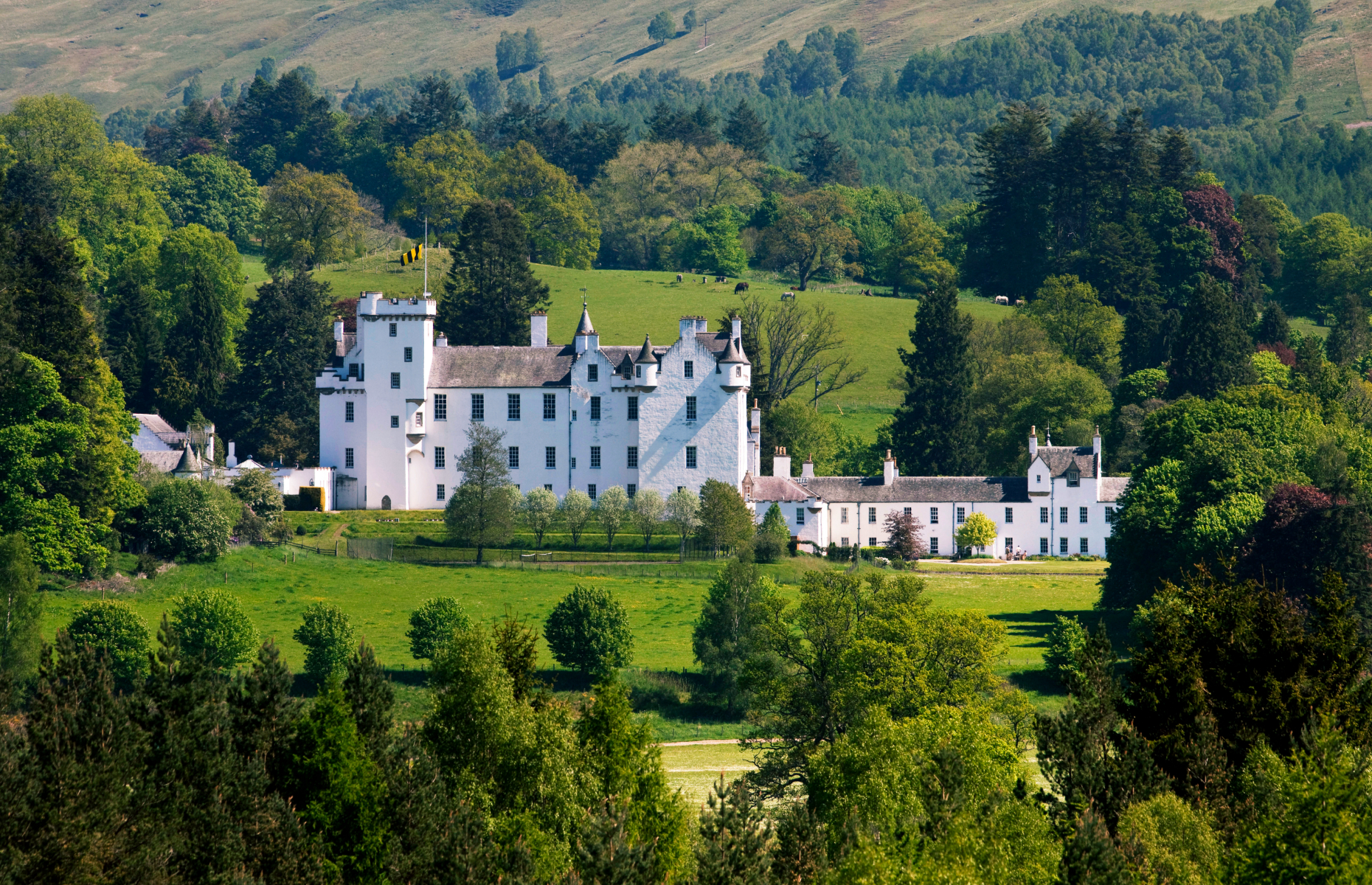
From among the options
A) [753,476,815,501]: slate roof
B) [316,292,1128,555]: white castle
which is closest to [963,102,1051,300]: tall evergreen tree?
[316,292,1128,555]: white castle

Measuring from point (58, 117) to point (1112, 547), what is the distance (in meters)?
87.7

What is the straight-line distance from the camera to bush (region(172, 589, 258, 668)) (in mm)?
60281

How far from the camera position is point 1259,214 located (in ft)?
435

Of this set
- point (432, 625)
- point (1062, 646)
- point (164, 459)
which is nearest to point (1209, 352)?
point (1062, 646)

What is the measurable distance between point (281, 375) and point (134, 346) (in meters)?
9.48

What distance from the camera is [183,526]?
7294 centimetres

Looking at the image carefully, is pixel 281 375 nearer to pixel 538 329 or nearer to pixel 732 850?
pixel 538 329

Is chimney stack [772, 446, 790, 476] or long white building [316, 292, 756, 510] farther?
chimney stack [772, 446, 790, 476]

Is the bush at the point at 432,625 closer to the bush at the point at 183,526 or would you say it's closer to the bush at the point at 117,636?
the bush at the point at 117,636

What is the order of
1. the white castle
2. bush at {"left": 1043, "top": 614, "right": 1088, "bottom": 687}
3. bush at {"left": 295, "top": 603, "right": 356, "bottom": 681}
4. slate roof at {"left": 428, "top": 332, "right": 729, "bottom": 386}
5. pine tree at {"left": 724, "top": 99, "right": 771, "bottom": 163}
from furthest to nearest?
pine tree at {"left": 724, "top": 99, "right": 771, "bottom": 163} < slate roof at {"left": 428, "top": 332, "right": 729, "bottom": 386} < the white castle < bush at {"left": 1043, "top": 614, "right": 1088, "bottom": 687} < bush at {"left": 295, "top": 603, "right": 356, "bottom": 681}

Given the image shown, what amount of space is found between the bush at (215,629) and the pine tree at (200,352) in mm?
39895

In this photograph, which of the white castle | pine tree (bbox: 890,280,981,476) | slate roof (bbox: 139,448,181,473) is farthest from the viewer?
pine tree (bbox: 890,280,981,476)

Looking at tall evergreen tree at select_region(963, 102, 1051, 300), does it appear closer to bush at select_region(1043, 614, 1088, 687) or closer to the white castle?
the white castle

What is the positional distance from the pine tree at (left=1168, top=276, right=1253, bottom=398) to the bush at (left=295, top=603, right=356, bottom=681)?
172 feet
